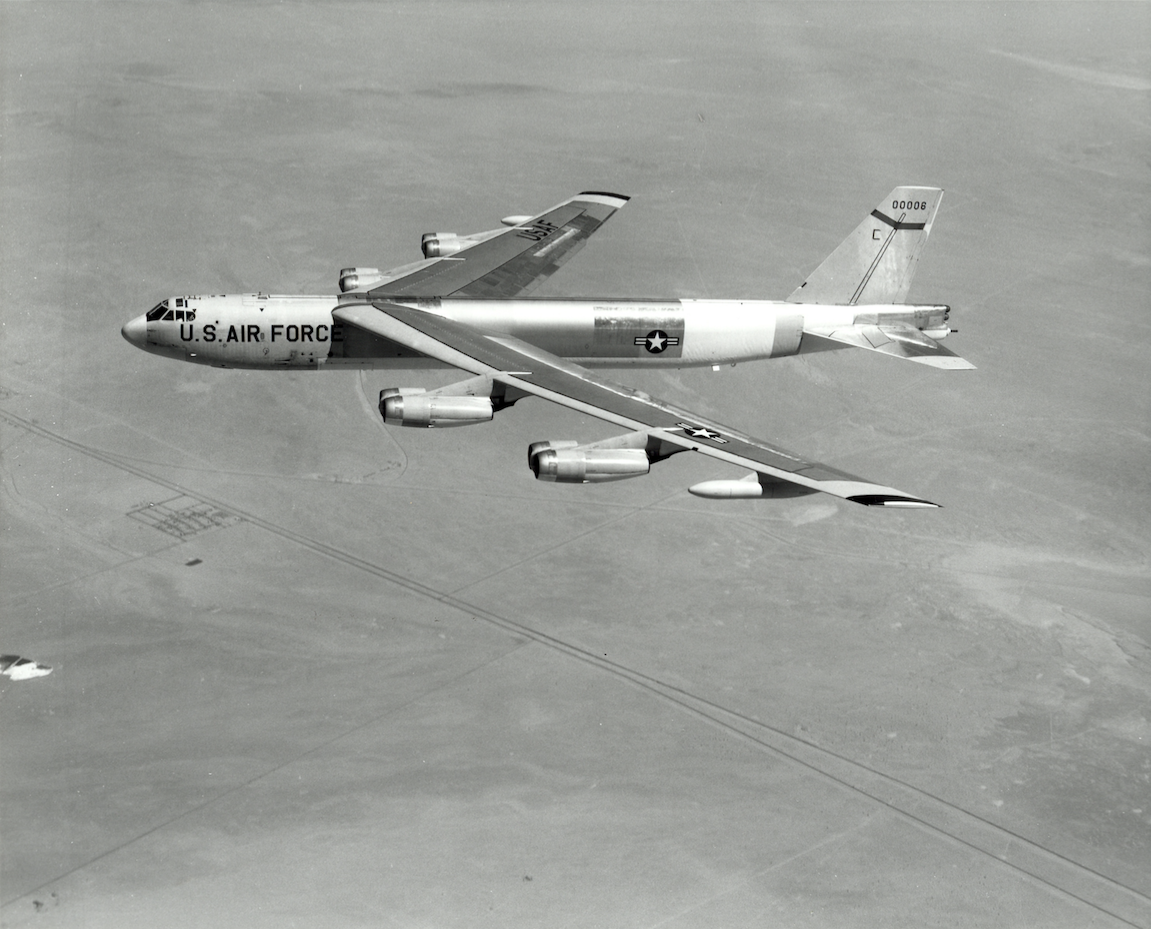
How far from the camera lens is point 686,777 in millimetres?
45438

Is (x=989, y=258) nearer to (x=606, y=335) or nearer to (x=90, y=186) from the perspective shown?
(x=606, y=335)

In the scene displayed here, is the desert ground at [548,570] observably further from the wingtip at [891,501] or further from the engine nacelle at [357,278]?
the wingtip at [891,501]

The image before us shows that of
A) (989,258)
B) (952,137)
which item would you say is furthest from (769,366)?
(952,137)

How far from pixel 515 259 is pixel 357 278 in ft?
21.6

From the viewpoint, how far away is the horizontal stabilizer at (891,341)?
5575 cm

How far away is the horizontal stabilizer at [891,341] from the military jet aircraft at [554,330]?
61 millimetres

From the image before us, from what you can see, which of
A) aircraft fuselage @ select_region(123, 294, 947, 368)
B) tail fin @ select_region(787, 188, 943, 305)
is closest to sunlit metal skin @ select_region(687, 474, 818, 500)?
aircraft fuselage @ select_region(123, 294, 947, 368)

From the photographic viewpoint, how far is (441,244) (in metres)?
61.5

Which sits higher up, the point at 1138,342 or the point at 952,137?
the point at 952,137

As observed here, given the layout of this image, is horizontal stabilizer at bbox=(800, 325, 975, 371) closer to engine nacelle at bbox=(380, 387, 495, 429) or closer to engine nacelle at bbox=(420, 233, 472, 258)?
engine nacelle at bbox=(420, 233, 472, 258)

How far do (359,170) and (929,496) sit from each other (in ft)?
129

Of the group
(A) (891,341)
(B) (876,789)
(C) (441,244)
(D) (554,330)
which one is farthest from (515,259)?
(B) (876,789)

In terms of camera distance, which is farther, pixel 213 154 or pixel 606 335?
pixel 213 154

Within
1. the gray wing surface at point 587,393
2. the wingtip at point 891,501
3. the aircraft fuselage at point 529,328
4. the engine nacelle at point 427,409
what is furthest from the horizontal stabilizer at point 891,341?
the engine nacelle at point 427,409
